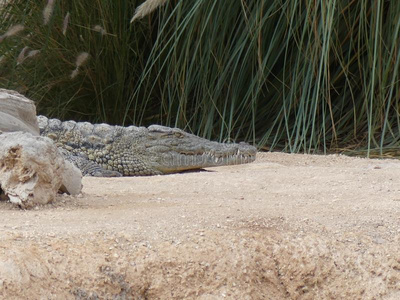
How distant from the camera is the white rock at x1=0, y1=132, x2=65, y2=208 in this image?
2.98 m

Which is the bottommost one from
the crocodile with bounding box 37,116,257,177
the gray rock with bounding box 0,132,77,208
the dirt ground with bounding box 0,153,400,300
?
the crocodile with bounding box 37,116,257,177

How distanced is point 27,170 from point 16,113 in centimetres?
89

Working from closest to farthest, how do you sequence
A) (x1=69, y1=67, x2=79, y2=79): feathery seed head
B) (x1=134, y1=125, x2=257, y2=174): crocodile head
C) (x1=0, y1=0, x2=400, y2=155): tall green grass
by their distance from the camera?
(x1=134, y1=125, x2=257, y2=174): crocodile head, (x1=0, y1=0, x2=400, y2=155): tall green grass, (x1=69, y1=67, x2=79, y2=79): feathery seed head

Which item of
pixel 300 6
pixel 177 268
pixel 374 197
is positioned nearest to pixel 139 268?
pixel 177 268

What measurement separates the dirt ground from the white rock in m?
0.05

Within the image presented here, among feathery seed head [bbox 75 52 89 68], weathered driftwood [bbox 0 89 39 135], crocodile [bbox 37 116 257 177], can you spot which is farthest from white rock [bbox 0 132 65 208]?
feathery seed head [bbox 75 52 89 68]

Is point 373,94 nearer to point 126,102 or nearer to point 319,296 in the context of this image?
point 126,102

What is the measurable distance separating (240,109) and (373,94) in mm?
1137

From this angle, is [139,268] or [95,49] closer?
[139,268]

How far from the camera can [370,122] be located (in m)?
5.40

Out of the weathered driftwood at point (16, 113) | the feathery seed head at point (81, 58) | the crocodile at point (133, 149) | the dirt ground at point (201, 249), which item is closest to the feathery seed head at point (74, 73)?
the feathery seed head at point (81, 58)

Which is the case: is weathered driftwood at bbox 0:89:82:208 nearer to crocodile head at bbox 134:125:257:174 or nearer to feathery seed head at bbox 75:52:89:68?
crocodile head at bbox 134:125:257:174

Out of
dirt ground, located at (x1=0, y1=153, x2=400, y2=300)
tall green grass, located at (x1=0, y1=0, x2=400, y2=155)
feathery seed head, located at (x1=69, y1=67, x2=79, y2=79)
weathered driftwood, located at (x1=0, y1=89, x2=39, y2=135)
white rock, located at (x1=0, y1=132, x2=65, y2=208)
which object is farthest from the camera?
feathery seed head, located at (x1=69, y1=67, x2=79, y2=79)

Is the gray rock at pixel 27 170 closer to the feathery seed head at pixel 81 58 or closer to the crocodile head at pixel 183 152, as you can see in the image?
the crocodile head at pixel 183 152
